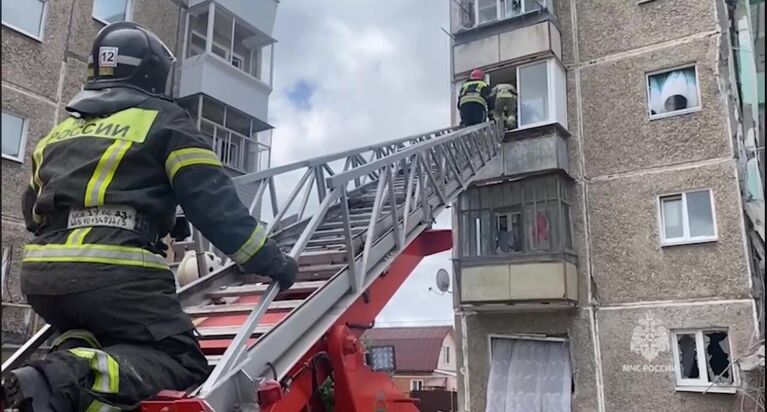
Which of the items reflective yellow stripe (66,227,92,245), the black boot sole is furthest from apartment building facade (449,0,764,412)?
the black boot sole

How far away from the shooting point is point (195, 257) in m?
4.50

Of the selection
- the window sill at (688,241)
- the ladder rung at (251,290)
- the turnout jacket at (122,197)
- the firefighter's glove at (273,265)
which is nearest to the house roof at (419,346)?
the window sill at (688,241)

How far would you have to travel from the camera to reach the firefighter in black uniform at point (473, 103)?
9.54 meters

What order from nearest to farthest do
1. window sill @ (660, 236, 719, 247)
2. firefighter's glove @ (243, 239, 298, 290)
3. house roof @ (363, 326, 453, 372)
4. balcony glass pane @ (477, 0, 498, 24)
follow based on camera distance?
firefighter's glove @ (243, 239, 298, 290) < window sill @ (660, 236, 719, 247) < balcony glass pane @ (477, 0, 498, 24) < house roof @ (363, 326, 453, 372)

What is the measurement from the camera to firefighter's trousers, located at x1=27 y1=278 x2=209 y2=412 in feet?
7.64

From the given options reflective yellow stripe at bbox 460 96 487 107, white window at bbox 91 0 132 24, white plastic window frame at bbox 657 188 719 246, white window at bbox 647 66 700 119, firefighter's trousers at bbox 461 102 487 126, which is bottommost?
white plastic window frame at bbox 657 188 719 246

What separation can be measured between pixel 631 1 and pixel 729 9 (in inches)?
56.6

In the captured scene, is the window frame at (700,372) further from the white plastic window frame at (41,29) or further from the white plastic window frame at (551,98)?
the white plastic window frame at (41,29)

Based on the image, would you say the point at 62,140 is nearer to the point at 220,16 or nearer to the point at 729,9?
the point at 729,9

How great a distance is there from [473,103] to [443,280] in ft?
9.72

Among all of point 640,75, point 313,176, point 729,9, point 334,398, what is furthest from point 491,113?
point 334,398

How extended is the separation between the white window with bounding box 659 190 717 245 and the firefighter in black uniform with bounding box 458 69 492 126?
2909 millimetres

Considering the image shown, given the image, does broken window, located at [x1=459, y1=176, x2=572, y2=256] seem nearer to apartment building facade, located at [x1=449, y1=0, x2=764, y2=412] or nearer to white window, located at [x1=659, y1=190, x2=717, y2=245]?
apartment building facade, located at [x1=449, y1=0, x2=764, y2=412]

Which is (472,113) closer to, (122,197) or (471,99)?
(471,99)
